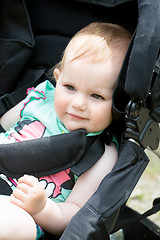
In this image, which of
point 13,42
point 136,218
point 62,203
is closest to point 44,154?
point 62,203

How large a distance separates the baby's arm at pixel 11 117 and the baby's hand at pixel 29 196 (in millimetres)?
533

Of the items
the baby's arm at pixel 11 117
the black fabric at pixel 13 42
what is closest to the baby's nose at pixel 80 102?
the baby's arm at pixel 11 117

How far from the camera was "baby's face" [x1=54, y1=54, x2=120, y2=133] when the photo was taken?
142 cm

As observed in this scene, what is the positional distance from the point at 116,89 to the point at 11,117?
1.93 feet

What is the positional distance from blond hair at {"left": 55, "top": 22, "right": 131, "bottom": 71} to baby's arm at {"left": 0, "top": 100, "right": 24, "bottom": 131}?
34cm

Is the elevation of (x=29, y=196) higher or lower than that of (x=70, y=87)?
lower

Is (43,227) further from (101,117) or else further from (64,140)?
(101,117)

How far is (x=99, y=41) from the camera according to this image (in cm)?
146

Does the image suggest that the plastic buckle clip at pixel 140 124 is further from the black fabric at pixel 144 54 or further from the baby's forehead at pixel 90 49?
the baby's forehead at pixel 90 49

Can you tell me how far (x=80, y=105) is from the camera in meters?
1.41

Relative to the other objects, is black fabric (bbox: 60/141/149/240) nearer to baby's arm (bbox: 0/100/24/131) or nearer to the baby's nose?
the baby's nose

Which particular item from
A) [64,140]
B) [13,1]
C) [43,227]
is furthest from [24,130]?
[13,1]

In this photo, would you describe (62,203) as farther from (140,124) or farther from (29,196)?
(140,124)

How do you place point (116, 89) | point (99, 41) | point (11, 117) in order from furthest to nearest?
point (11, 117) → point (99, 41) → point (116, 89)
